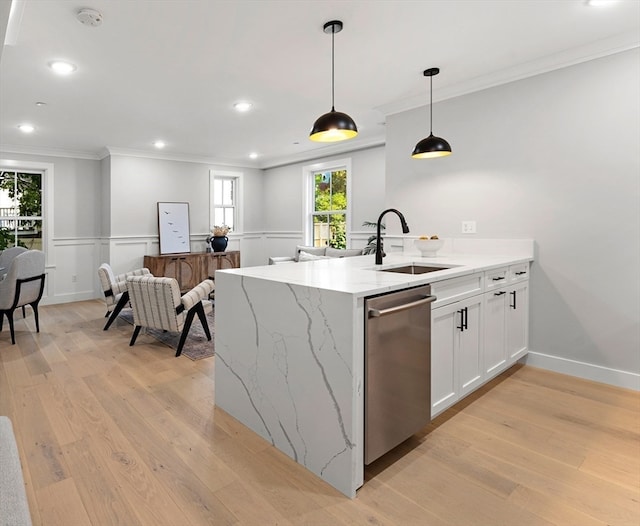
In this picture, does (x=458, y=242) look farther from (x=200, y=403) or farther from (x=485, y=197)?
(x=200, y=403)

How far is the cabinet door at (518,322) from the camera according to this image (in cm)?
305

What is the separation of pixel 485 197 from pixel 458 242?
484 millimetres

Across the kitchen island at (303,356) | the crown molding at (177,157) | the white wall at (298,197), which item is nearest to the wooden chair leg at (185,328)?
the kitchen island at (303,356)

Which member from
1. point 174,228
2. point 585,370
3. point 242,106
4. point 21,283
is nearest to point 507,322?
point 585,370

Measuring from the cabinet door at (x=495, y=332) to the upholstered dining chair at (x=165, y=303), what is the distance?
266cm

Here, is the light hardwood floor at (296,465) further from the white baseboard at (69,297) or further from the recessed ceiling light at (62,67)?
the white baseboard at (69,297)

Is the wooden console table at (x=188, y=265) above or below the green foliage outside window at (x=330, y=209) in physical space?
below

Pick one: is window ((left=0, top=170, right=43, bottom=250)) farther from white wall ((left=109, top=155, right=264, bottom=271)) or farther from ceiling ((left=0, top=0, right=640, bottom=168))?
ceiling ((left=0, top=0, right=640, bottom=168))

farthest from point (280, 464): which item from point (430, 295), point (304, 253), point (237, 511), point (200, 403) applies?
point (304, 253)

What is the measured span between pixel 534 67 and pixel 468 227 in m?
1.41

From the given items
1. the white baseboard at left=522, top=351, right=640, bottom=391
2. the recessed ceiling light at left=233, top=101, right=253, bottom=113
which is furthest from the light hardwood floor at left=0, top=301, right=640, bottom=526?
the recessed ceiling light at left=233, top=101, right=253, bottom=113

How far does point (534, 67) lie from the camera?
10.4ft

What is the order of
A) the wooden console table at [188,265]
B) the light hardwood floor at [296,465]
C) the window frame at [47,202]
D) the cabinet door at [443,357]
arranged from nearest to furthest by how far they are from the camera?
the light hardwood floor at [296,465] → the cabinet door at [443,357] → the window frame at [47,202] → the wooden console table at [188,265]

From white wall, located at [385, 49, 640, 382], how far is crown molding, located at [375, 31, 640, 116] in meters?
0.05
